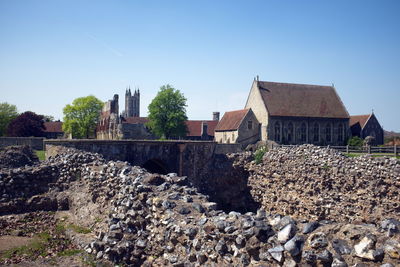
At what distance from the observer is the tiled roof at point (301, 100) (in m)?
46.2

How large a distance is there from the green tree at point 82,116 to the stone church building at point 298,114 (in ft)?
101

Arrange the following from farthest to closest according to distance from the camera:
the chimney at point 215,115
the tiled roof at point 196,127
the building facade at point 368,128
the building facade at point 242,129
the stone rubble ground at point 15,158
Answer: the chimney at point 215,115 → the tiled roof at point 196,127 → the building facade at point 368,128 → the building facade at point 242,129 → the stone rubble ground at point 15,158

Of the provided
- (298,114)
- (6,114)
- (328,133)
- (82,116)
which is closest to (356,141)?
(328,133)

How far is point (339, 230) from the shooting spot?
6105 mm

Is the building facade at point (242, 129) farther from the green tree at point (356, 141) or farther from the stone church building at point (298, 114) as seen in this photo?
the green tree at point (356, 141)

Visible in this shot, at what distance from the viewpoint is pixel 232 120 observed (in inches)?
1873

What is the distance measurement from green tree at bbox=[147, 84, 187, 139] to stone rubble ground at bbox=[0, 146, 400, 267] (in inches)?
1307

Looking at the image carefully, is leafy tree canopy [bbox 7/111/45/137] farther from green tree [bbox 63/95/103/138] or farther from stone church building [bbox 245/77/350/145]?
stone church building [bbox 245/77/350/145]

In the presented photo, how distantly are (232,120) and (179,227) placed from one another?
4027cm

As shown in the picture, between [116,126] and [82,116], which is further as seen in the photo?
[82,116]

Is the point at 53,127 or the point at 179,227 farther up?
the point at 53,127

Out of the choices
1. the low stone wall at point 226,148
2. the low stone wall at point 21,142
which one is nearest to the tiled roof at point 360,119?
the low stone wall at point 226,148

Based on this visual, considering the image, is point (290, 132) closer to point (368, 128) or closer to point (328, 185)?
point (368, 128)

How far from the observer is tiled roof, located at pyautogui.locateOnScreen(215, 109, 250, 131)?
150 ft
